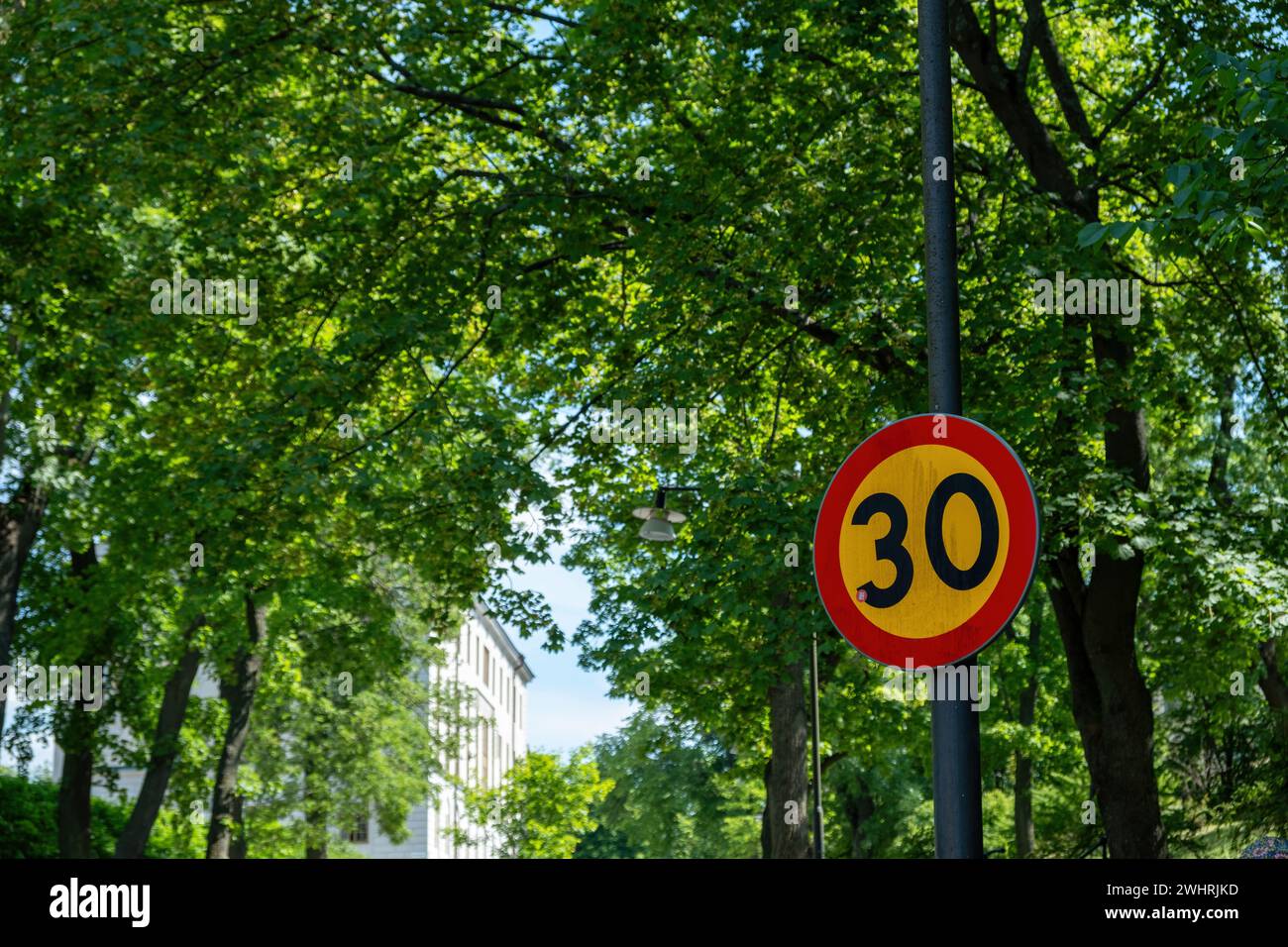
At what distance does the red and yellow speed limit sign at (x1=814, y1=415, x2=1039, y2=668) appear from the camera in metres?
4.87

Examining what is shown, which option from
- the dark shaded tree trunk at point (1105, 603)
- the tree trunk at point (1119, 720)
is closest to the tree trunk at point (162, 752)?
the dark shaded tree trunk at point (1105, 603)

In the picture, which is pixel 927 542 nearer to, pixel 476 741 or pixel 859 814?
pixel 859 814

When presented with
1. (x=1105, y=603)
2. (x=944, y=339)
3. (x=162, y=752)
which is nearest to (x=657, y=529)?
(x=1105, y=603)

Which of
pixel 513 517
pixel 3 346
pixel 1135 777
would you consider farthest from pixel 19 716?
pixel 1135 777

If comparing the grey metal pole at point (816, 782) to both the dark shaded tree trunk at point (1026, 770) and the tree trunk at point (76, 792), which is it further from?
the tree trunk at point (76, 792)

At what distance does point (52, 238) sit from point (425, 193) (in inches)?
168

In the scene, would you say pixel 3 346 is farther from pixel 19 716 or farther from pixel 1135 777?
pixel 1135 777

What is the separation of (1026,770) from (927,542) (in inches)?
1099

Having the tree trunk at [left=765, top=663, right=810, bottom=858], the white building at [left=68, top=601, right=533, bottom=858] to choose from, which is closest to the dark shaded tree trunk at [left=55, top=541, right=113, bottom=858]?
the white building at [left=68, top=601, right=533, bottom=858]

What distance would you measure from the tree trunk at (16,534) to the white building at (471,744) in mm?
10014

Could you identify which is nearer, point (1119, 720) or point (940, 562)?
point (940, 562)

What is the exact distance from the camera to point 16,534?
21641 millimetres

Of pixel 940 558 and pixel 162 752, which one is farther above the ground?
pixel 940 558
